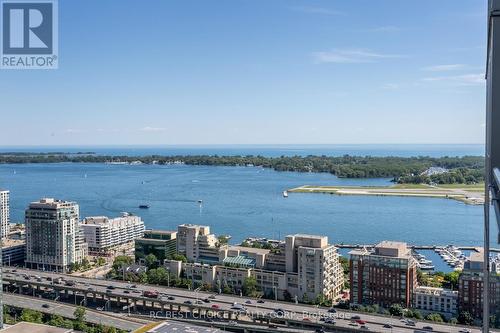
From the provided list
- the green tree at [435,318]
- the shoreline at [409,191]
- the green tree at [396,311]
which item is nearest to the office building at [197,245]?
the green tree at [396,311]

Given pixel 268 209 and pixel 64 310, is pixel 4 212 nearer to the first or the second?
pixel 64 310

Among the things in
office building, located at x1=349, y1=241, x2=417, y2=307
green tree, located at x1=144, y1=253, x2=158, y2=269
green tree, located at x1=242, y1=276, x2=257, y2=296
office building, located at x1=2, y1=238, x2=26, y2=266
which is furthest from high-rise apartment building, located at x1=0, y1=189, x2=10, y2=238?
office building, located at x1=349, y1=241, x2=417, y2=307

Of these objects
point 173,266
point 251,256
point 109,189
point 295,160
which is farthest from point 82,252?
point 295,160

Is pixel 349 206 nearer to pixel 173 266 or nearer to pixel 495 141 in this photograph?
pixel 173 266

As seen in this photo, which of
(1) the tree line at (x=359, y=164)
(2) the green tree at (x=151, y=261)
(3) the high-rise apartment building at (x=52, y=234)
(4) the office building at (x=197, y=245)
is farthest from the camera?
(1) the tree line at (x=359, y=164)

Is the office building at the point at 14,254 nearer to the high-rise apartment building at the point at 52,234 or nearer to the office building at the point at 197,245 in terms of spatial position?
the high-rise apartment building at the point at 52,234

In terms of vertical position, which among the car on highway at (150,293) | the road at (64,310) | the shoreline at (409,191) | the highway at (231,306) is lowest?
the road at (64,310)

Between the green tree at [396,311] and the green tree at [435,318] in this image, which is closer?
the green tree at [435,318]
